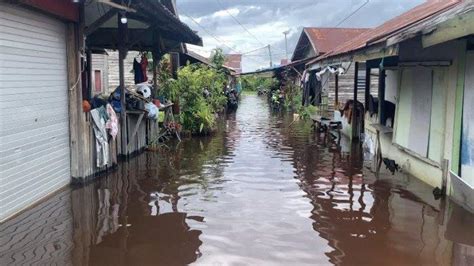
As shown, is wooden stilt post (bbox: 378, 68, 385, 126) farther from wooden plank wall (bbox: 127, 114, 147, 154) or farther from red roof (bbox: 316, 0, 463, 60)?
wooden plank wall (bbox: 127, 114, 147, 154)

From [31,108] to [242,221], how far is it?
369 centimetres

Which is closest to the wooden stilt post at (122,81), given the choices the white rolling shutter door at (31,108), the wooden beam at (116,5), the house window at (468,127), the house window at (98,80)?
the wooden beam at (116,5)

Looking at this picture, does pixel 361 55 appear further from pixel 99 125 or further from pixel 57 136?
pixel 57 136

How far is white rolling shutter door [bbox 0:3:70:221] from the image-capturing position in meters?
6.71

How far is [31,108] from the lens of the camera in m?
7.53

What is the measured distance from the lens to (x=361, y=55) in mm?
11000

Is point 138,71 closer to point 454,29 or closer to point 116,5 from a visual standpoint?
point 116,5

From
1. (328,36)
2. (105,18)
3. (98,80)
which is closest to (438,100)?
(105,18)

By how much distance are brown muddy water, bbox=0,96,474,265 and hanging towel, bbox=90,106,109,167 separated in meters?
0.44

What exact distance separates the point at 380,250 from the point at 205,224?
2.30 metres

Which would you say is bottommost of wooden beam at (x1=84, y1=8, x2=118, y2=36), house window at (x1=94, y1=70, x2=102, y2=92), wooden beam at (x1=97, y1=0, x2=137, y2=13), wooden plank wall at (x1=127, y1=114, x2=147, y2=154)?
wooden plank wall at (x1=127, y1=114, x2=147, y2=154)

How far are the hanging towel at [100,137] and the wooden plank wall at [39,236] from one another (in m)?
2.00

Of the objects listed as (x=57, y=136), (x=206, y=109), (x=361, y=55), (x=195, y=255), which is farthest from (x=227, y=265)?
(x=206, y=109)

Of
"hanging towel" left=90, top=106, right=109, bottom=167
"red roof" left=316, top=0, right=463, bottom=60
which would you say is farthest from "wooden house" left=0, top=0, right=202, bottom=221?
"red roof" left=316, top=0, right=463, bottom=60
